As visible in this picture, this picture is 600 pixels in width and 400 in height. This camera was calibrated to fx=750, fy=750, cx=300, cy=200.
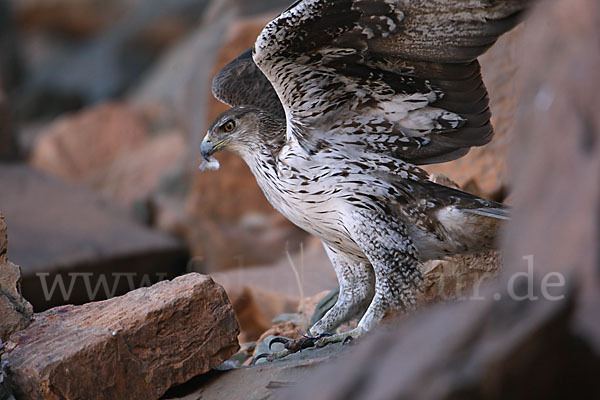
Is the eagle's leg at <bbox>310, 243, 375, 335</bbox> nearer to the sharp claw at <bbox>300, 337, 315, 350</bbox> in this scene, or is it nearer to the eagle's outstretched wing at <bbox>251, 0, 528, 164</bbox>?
the sharp claw at <bbox>300, 337, 315, 350</bbox>

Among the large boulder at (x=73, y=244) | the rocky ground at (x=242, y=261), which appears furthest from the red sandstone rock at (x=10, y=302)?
the large boulder at (x=73, y=244)

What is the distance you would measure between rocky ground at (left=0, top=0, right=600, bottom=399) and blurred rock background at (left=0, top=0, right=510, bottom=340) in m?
0.03

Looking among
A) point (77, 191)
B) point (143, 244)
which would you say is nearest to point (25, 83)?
point (77, 191)

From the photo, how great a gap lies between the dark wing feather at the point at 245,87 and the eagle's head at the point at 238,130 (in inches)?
12.9

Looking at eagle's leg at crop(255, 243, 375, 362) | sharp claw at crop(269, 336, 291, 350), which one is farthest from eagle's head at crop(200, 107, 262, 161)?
sharp claw at crop(269, 336, 291, 350)

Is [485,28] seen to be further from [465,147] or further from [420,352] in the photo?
[420,352]

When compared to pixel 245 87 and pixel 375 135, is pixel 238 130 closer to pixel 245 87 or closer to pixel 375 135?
pixel 245 87

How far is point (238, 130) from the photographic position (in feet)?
14.7

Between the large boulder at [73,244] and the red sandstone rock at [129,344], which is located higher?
the red sandstone rock at [129,344]

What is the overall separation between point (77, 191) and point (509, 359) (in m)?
9.01

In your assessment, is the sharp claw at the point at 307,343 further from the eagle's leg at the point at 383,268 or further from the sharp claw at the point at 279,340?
the sharp claw at the point at 279,340

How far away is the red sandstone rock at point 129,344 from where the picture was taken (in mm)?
3340

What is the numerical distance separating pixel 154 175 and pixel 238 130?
322 inches

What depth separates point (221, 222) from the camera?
392 inches
